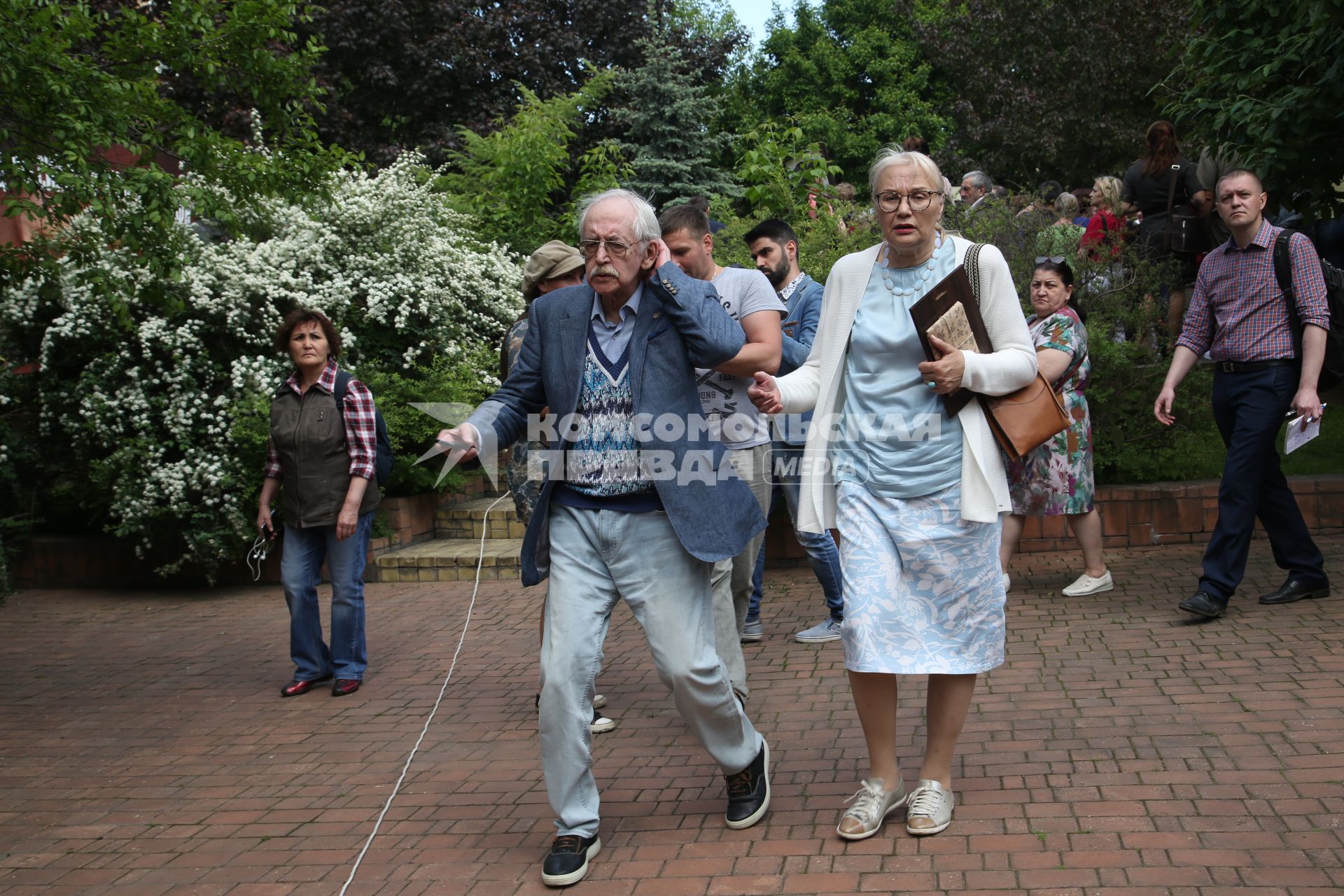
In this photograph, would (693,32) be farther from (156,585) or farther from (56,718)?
(56,718)

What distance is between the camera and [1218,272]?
6324mm

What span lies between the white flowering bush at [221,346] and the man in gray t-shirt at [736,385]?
3.30m

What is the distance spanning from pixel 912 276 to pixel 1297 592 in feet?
12.6

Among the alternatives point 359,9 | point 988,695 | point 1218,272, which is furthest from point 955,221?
point 359,9

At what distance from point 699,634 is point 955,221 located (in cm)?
678

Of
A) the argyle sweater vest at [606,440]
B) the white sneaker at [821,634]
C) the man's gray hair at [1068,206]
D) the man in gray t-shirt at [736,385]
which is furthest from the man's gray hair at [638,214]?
the man's gray hair at [1068,206]

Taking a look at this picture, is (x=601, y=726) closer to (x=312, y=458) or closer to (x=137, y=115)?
(x=312, y=458)

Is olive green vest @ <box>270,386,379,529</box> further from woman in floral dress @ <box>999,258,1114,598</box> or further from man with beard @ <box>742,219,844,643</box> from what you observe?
woman in floral dress @ <box>999,258,1114,598</box>

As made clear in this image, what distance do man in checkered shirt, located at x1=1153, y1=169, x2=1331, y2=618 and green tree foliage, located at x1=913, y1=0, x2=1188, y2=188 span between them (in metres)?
13.6

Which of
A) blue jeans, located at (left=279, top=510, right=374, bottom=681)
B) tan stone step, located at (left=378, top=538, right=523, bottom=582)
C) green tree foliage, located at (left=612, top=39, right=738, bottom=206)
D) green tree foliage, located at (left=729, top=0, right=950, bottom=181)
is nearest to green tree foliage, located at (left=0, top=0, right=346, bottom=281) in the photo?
blue jeans, located at (left=279, top=510, right=374, bottom=681)

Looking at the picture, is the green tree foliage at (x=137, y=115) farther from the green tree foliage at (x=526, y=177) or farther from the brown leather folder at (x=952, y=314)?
the green tree foliage at (x=526, y=177)

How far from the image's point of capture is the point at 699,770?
487 centimetres

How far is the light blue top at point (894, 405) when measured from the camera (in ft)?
13.0

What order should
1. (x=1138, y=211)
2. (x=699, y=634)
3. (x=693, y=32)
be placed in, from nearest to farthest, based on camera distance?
(x=699, y=634) < (x=1138, y=211) < (x=693, y=32)
